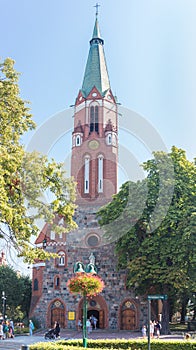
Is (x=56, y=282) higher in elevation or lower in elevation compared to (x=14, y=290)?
higher

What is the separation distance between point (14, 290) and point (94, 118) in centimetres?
1972

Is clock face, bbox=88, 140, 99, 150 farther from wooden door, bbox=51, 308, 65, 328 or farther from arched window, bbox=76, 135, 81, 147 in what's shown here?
wooden door, bbox=51, 308, 65, 328

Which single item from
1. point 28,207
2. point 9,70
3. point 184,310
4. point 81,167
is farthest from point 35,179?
point 184,310

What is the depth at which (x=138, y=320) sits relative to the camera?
1405 inches

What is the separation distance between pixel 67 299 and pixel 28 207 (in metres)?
22.1

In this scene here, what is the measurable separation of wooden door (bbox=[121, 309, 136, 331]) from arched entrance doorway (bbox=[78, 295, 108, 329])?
4.72 feet

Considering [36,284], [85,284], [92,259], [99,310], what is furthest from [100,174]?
[85,284]

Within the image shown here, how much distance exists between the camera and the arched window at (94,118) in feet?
148

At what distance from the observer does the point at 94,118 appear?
4547 centimetres

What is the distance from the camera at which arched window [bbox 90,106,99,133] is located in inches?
1775

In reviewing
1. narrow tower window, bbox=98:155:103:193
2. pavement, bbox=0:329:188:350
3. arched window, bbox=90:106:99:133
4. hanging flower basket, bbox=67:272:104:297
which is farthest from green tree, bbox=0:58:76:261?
arched window, bbox=90:106:99:133

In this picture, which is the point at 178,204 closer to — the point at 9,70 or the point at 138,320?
the point at 138,320

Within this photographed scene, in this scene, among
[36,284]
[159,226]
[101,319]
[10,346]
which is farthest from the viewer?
[36,284]

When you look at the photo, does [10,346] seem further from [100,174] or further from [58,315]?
[100,174]
